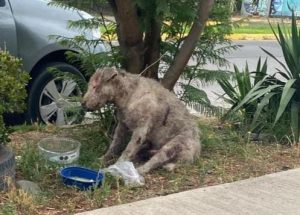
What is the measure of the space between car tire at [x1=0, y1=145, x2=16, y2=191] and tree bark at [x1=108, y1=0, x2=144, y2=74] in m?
1.99

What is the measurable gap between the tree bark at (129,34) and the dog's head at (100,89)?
86 centimetres

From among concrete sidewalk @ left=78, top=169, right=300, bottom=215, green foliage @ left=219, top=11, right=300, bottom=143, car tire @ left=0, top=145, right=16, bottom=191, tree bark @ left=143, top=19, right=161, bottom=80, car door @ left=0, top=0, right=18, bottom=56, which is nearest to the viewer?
concrete sidewalk @ left=78, top=169, right=300, bottom=215

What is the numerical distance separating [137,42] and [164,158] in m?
1.45

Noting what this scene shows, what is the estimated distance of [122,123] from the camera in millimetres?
5992

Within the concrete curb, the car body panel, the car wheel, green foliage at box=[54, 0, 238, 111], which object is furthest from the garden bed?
the concrete curb

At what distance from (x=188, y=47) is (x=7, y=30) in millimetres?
2468

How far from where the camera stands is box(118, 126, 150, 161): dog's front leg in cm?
581

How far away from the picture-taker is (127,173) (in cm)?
542

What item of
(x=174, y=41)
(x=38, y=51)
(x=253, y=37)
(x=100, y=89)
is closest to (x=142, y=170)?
(x=100, y=89)

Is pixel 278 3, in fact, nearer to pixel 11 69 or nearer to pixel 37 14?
pixel 37 14

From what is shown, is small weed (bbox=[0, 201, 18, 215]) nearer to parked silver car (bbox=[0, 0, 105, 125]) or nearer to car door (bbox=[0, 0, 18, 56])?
parked silver car (bbox=[0, 0, 105, 125])

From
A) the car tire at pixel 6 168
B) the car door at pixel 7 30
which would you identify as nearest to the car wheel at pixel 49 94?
the car door at pixel 7 30

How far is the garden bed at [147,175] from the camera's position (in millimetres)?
4855

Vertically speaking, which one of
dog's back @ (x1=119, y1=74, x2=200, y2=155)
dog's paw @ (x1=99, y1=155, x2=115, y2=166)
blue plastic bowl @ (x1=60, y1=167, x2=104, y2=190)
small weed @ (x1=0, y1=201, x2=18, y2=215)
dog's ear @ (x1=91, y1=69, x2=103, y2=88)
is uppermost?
dog's ear @ (x1=91, y1=69, x2=103, y2=88)
